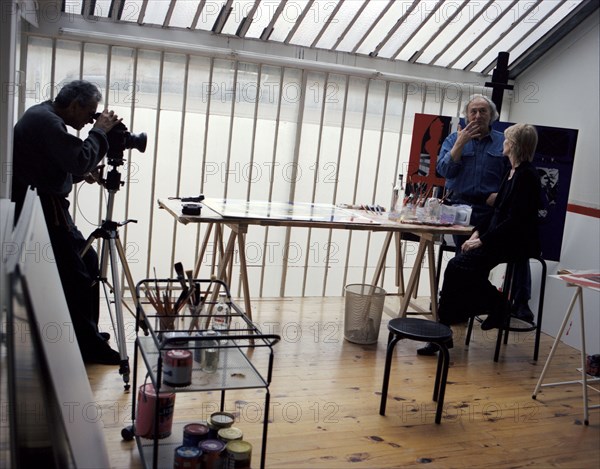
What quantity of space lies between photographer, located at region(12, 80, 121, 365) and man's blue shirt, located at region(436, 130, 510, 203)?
218cm

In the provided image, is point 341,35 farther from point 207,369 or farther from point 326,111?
point 207,369

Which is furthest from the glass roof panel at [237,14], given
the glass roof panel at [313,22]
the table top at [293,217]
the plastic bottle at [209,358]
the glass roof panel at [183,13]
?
the plastic bottle at [209,358]

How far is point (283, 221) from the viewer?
3510 millimetres

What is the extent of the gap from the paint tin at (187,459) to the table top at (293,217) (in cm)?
131

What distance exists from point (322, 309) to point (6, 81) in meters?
2.99

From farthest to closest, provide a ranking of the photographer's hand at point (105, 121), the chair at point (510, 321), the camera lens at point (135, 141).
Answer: the chair at point (510, 321) < the camera lens at point (135, 141) < the photographer's hand at point (105, 121)

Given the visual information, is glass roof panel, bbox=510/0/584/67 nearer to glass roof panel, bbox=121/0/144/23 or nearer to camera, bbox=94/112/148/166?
glass roof panel, bbox=121/0/144/23

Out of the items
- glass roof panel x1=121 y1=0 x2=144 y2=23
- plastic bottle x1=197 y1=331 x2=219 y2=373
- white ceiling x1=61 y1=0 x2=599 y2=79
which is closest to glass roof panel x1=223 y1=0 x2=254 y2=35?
white ceiling x1=61 y1=0 x2=599 y2=79

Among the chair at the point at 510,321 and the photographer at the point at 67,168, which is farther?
the chair at the point at 510,321

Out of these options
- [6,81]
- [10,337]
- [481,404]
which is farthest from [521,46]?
[10,337]

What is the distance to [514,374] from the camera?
3.74 metres

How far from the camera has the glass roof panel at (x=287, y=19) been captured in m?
4.19

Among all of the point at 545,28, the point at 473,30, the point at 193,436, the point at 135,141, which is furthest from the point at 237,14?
the point at 193,436

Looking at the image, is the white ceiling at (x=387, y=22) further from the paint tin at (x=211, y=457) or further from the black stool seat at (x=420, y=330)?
the paint tin at (x=211, y=457)
